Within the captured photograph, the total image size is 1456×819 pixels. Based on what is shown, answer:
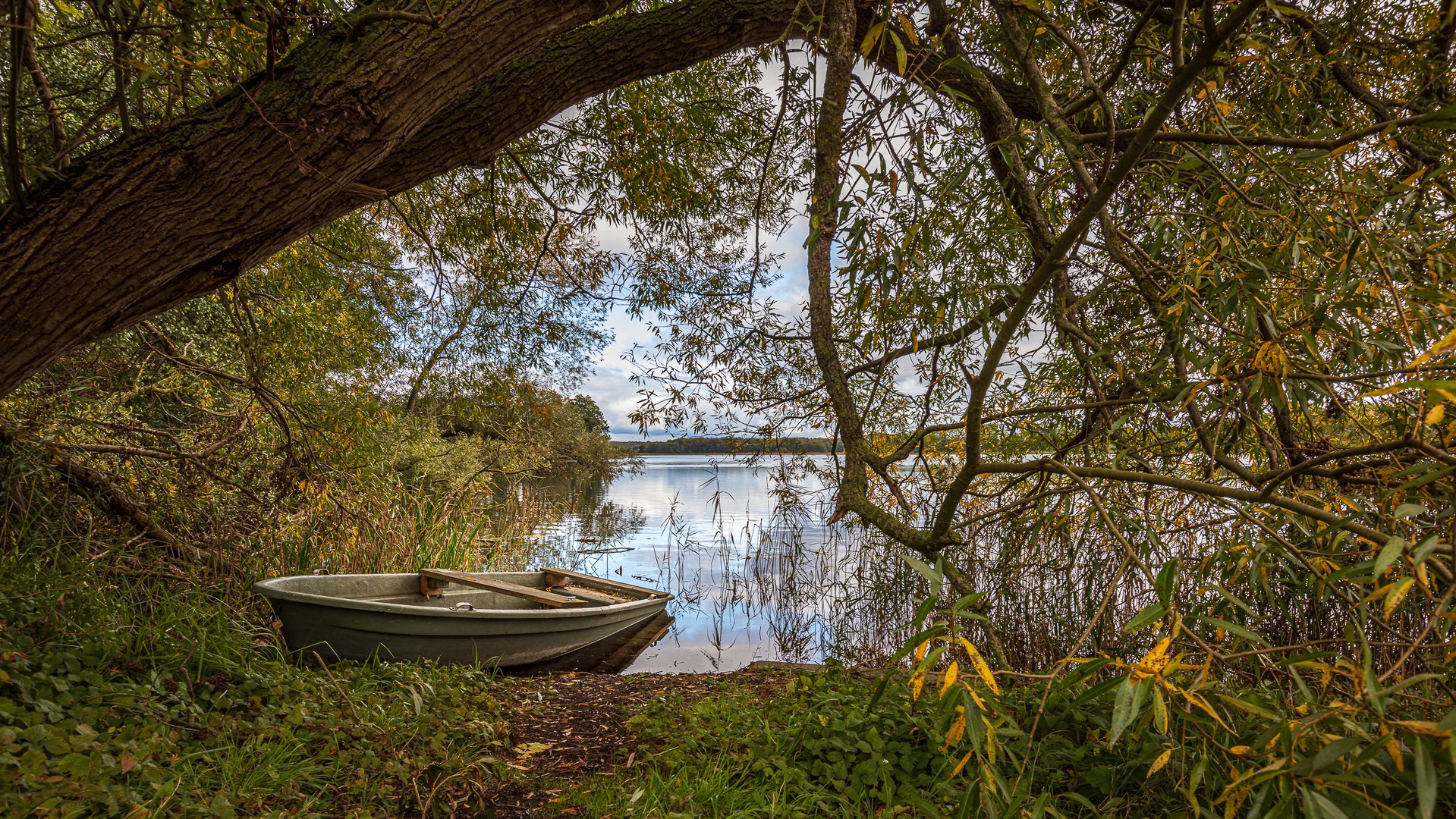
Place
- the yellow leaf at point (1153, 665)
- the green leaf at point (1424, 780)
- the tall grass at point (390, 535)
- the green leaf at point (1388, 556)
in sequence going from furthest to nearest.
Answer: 1. the tall grass at point (390, 535)
2. the yellow leaf at point (1153, 665)
3. the green leaf at point (1388, 556)
4. the green leaf at point (1424, 780)

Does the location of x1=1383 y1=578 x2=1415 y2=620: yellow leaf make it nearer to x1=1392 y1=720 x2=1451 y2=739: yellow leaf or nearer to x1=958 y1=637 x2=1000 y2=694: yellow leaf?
x1=1392 y1=720 x2=1451 y2=739: yellow leaf

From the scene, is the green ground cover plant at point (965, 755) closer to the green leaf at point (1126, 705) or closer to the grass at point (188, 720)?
the green leaf at point (1126, 705)

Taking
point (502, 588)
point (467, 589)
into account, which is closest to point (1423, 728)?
point (502, 588)

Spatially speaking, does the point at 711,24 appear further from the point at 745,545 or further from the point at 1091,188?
the point at 745,545

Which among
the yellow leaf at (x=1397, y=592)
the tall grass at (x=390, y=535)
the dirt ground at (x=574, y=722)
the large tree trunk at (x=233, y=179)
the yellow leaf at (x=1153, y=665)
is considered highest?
the large tree trunk at (x=233, y=179)

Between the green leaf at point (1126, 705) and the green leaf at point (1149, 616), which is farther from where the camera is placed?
the green leaf at point (1149, 616)

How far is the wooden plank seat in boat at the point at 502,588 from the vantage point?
4.89m

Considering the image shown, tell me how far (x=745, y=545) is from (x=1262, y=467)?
23.3ft

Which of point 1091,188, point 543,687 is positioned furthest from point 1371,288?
point 543,687

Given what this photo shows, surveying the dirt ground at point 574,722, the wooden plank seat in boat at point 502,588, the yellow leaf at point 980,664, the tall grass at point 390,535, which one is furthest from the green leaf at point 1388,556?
the wooden plank seat in boat at point 502,588

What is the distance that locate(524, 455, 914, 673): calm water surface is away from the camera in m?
4.98

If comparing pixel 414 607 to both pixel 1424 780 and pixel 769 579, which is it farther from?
pixel 1424 780

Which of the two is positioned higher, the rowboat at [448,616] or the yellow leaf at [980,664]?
the yellow leaf at [980,664]

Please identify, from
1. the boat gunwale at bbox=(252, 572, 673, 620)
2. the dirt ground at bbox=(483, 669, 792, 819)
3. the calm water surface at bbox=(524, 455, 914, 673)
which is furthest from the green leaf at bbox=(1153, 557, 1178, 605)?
the boat gunwale at bbox=(252, 572, 673, 620)
